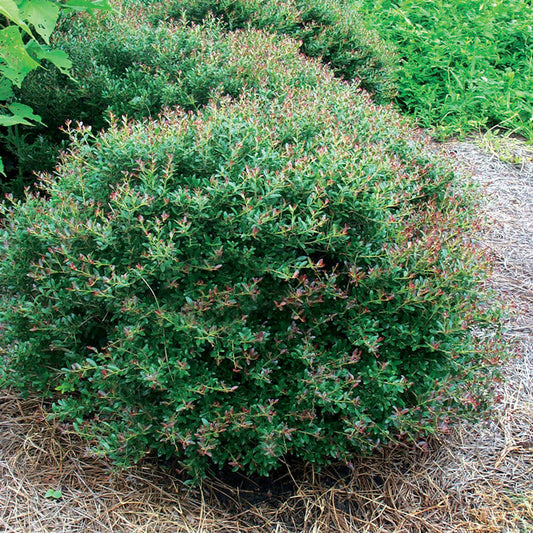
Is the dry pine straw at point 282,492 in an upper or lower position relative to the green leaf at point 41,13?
lower

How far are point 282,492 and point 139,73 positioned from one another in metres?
2.43

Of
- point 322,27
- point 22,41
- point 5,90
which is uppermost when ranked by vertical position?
point 322,27

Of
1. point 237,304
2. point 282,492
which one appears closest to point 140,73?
point 237,304

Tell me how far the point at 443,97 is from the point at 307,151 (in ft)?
11.0

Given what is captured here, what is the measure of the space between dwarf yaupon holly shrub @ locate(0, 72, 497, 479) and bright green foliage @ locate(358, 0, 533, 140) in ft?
9.47

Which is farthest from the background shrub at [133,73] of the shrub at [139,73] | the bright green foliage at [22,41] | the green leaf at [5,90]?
the green leaf at [5,90]

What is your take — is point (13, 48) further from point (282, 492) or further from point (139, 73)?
point (282, 492)

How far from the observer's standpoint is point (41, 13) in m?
2.48

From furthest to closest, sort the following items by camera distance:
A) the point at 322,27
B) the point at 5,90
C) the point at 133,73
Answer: the point at 322,27 < the point at 133,73 < the point at 5,90

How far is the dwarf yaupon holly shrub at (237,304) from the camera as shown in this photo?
1886 millimetres

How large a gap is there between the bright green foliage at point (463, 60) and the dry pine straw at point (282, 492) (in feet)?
9.91

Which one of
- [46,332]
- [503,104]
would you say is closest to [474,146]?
[503,104]

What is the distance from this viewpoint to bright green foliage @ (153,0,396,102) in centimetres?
392

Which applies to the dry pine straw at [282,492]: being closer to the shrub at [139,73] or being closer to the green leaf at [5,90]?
the green leaf at [5,90]
